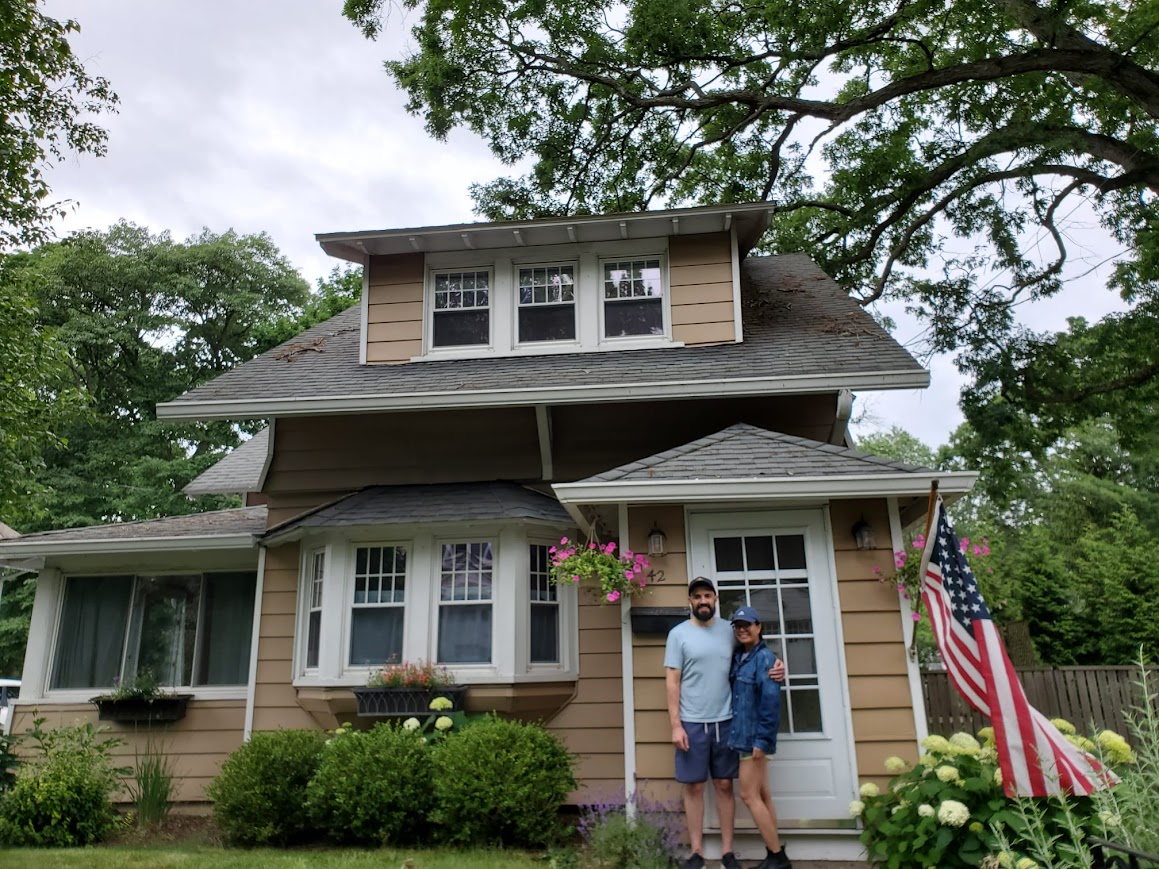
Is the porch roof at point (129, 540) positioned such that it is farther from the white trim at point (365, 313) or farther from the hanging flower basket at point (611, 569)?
the hanging flower basket at point (611, 569)

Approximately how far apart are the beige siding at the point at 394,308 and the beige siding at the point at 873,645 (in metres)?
5.04

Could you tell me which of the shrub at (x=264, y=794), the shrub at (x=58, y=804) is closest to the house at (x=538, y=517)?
the shrub at (x=264, y=794)

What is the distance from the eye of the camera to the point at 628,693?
20.8ft

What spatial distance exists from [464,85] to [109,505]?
17791 millimetres

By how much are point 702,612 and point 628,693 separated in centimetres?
106

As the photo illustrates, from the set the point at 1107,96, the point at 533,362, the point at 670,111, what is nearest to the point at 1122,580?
the point at 1107,96

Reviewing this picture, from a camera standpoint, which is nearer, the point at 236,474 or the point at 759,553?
the point at 759,553

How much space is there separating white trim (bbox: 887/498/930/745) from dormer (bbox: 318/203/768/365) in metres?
3.08

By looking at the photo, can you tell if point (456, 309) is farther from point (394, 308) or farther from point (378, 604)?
point (378, 604)

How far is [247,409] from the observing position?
8.27 m

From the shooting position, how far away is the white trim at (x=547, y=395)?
759 cm

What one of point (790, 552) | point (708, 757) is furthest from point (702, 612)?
point (790, 552)

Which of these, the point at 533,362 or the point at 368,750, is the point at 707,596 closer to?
the point at 368,750

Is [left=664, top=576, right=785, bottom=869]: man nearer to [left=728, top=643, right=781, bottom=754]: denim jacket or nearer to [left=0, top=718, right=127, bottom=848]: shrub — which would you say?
[left=728, top=643, right=781, bottom=754]: denim jacket
